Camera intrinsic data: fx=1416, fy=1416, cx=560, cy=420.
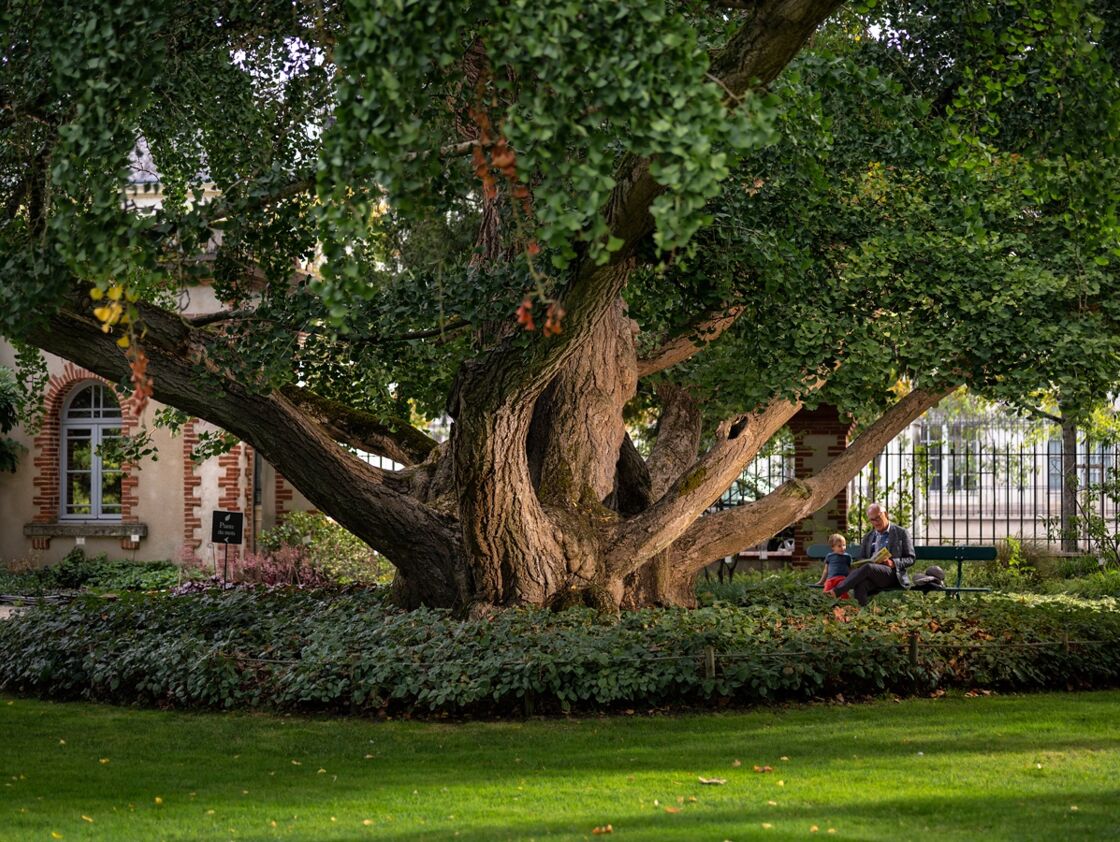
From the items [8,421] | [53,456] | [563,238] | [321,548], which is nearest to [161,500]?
[53,456]

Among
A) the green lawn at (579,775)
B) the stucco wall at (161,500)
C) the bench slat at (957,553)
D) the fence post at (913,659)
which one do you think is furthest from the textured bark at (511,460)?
the stucco wall at (161,500)

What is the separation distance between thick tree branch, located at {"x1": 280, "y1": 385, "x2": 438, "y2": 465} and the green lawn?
10.9 feet

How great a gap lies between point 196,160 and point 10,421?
38.5 ft

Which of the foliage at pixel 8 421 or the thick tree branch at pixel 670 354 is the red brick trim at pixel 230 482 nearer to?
the foliage at pixel 8 421

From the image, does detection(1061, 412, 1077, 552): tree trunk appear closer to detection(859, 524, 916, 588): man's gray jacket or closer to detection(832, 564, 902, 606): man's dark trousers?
detection(859, 524, 916, 588): man's gray jacket

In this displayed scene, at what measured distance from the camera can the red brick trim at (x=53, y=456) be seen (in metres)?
21.8

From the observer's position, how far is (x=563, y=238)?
552 centimetres

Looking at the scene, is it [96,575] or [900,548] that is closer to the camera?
[900,548]

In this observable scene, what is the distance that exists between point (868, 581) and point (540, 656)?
529cm

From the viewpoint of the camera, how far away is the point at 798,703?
10.7 m

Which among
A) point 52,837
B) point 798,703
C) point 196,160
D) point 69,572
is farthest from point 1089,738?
point 69,572

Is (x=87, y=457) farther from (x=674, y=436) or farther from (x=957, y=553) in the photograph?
(x=957, y=553)

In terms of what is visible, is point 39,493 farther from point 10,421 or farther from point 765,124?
point 765,124

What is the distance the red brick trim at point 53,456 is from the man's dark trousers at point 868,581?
469 inches
